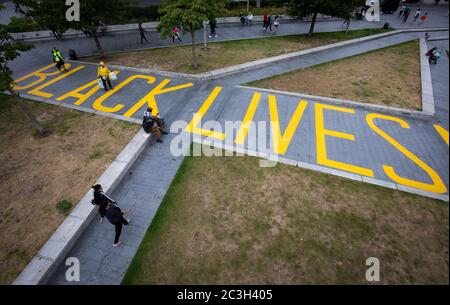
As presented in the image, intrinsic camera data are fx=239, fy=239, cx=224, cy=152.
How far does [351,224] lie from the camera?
7781 mm

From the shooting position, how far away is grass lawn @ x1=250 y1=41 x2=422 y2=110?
1404 cm

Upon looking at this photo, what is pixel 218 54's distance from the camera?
18656mm

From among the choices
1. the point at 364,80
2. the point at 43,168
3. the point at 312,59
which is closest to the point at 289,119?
the point at 364,80

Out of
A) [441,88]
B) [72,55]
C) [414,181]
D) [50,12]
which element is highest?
[50,12]

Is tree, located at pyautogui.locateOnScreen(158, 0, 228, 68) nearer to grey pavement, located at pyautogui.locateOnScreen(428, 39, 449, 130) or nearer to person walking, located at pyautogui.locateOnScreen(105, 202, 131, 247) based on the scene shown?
person walking, located at pyautogui.locateOnScreen(105, 202, 131, 247)

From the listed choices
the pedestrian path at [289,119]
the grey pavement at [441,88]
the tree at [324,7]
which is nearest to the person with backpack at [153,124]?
the pedestrian path at [289,119]

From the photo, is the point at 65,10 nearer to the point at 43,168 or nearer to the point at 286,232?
the point at 43,168

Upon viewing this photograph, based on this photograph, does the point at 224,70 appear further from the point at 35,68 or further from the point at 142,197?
the point at 35,68

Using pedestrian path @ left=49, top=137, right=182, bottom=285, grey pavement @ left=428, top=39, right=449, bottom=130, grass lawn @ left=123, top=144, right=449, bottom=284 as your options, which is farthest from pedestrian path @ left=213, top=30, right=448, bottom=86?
grass lawn @ left=123, top=144, right=449, bottom=284

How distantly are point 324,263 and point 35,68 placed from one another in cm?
2194

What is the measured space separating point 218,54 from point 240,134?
10.0m

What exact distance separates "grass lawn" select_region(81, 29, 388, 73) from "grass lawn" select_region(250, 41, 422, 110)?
357 cm

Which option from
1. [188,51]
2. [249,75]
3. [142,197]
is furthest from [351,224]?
[188,51]

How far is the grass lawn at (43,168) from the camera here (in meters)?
7.44
